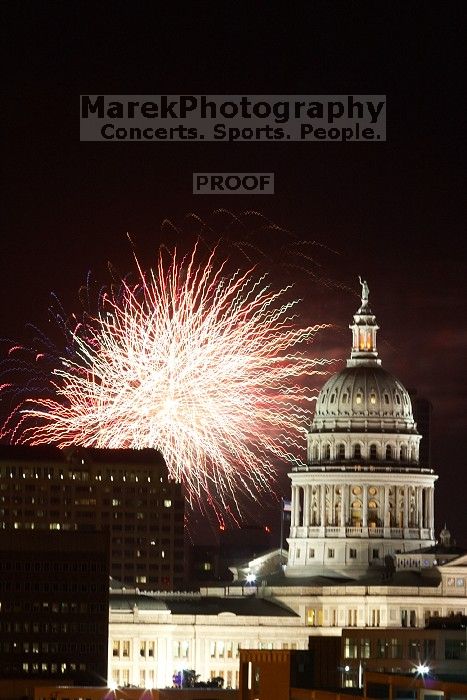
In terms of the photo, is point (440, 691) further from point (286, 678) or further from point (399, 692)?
point (286, 678)

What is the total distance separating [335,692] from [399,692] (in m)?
8.43

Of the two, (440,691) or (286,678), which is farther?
(286,678)

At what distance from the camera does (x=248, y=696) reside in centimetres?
19875

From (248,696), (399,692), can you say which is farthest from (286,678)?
(399,692)

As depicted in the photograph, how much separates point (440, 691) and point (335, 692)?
39.1ft

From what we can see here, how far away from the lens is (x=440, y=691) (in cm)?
17500

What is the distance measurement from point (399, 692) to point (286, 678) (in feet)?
56.3

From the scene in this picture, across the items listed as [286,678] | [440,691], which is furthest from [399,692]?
→ [286,678]

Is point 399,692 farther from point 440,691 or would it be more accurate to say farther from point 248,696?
point 248,696

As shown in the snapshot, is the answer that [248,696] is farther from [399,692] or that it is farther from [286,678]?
[399,692]

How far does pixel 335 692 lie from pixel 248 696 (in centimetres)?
1327

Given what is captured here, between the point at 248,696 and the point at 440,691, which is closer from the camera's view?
the point at 440,691

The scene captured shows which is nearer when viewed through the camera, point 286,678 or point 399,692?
point 399,692

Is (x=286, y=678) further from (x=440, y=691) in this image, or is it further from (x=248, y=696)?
→ (x=440, y=691)
